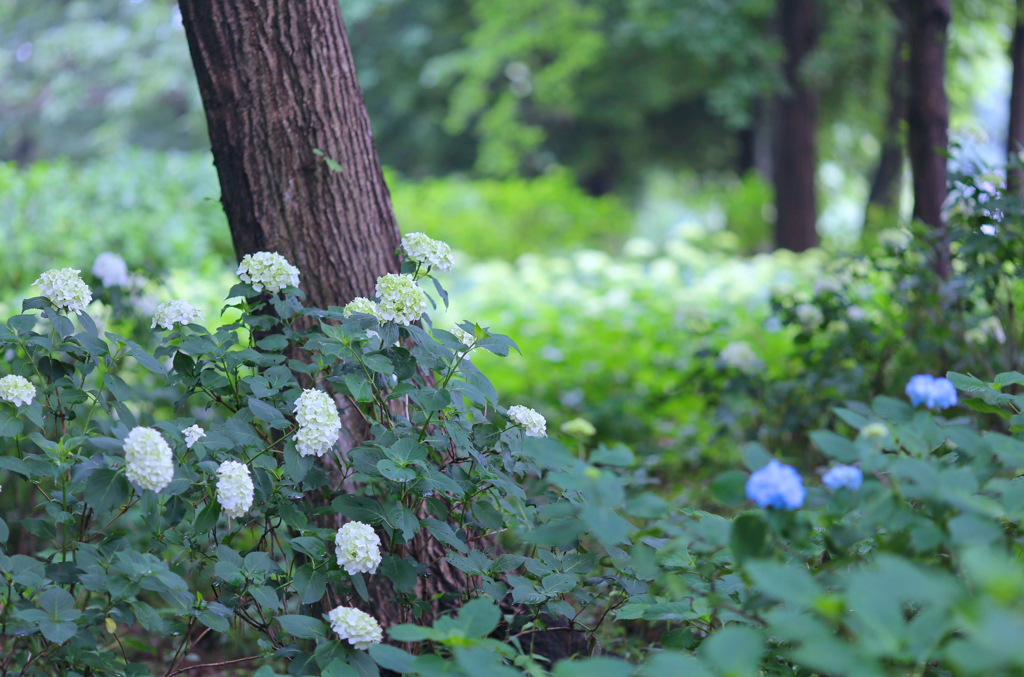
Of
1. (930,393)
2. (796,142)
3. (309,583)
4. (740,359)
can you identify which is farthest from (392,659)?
(796,142)

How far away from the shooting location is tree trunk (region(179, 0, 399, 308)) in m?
1.98

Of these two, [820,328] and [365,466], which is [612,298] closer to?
[820,328]

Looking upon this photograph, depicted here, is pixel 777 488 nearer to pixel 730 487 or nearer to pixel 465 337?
pixel 730 487

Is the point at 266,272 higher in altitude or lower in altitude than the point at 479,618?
higher

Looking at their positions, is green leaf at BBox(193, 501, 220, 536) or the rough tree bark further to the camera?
the rough tree bark

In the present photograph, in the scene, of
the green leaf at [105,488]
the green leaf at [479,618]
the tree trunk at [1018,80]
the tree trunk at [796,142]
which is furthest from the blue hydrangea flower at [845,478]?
the tree trunk at [796,142]

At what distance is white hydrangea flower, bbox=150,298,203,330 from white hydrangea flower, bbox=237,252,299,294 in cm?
13

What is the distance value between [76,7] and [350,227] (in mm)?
20218

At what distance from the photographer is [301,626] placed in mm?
1276

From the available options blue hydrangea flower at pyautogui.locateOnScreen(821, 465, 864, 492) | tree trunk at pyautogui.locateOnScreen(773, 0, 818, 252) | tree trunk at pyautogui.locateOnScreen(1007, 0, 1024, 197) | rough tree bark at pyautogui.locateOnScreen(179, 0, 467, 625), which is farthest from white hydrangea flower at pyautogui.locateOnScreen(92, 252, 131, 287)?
tree trunk at pyautogui.locateOnScreen(773, 0, 818, 252)

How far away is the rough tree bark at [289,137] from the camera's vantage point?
6.50 ft

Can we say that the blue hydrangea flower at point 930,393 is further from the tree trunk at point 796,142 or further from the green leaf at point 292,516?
the tree trunk at point 796,142

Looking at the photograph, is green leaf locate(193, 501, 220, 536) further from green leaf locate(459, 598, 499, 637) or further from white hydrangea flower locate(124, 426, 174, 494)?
green leaf locate(459, 598, 499, 637)

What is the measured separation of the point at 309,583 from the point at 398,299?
551 millimetres
